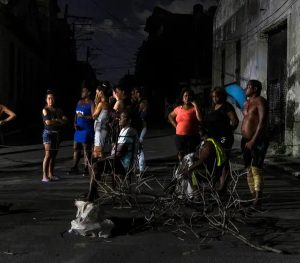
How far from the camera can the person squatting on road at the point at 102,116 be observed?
9.77 m

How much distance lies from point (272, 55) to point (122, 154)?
10.3 m

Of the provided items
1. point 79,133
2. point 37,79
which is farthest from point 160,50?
point 79,133

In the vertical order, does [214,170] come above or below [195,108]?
below

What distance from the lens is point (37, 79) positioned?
3934 centimetres

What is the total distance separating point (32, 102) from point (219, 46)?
14.7 meters

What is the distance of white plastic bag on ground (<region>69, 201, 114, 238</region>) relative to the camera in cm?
586

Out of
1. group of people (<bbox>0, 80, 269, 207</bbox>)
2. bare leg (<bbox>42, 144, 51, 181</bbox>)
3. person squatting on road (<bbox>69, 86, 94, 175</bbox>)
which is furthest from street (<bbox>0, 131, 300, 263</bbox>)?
person squatting on road (<bbox>69, 86, 94, 175</bbox>)

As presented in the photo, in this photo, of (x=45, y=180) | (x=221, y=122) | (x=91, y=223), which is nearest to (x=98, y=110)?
(x=45, y=180)

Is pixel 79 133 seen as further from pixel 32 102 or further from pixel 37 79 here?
pixel 37 79

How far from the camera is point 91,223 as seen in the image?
590cm

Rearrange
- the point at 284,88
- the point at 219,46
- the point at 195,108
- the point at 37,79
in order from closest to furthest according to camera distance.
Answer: the point at 195,108 < the point at 284,88 < the point at 219,46 < the point at 37,79

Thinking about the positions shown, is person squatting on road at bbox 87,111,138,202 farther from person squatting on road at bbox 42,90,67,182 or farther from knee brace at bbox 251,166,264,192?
person squatting on road at bbox 42,90,67,182

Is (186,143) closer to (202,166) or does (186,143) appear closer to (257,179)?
(202,166)

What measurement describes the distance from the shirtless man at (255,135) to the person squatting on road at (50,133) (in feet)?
12.2
